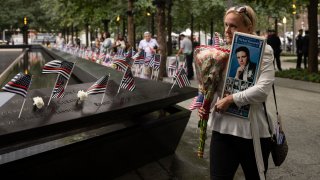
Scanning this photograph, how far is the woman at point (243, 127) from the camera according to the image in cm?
325

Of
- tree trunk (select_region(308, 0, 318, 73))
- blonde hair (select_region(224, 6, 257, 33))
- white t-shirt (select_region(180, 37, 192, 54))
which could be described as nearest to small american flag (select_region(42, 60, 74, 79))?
blonde hair (select_region(224, 6, 257, 33))

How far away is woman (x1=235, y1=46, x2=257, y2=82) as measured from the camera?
324 centimetres

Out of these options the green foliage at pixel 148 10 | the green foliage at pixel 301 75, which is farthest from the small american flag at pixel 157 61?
the green foliage at pixel 148 10

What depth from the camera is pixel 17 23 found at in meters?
62.8

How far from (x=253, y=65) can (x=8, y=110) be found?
250 centimetres

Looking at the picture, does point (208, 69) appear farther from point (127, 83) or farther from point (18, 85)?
point (127, 83)

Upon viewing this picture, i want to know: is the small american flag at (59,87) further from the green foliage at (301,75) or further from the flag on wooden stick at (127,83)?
the green foliage at (301,75)

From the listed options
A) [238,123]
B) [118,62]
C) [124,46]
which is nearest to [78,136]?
[238,123]

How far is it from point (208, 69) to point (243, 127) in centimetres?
53

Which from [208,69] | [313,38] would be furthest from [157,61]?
[313,38]

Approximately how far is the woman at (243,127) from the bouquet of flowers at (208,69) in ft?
0.19

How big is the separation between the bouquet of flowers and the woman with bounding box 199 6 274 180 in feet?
0.19

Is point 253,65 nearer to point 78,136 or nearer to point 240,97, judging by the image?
point 240,97

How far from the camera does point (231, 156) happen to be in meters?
3.41
